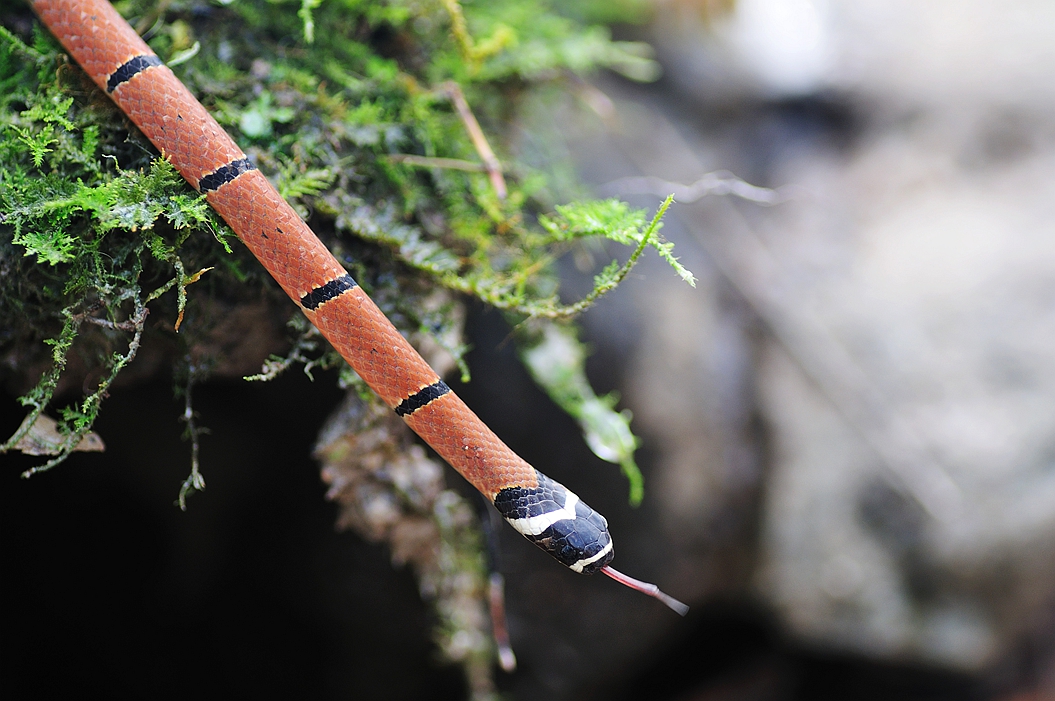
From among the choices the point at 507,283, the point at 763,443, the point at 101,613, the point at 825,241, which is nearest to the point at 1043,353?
the point at 825,241

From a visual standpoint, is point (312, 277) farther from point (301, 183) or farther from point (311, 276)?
point (301, 183)

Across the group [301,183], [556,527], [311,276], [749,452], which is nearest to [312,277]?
[311,276]

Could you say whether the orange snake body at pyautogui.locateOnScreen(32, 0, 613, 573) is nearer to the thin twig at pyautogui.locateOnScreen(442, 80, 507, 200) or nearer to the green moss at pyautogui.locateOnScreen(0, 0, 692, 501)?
the green moss at pyautogui.locateOnScreen(0, 0, 692, 501)

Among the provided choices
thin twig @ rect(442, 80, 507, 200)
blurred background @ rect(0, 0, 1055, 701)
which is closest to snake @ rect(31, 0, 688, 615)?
blurred background @ rect(0, 0, 1055, 701)

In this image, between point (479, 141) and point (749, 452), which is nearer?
point (479, 141)

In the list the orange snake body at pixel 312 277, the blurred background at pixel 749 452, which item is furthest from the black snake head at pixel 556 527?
the blurred background at pixel 749 452

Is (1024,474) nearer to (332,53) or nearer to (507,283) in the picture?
(507,283)
